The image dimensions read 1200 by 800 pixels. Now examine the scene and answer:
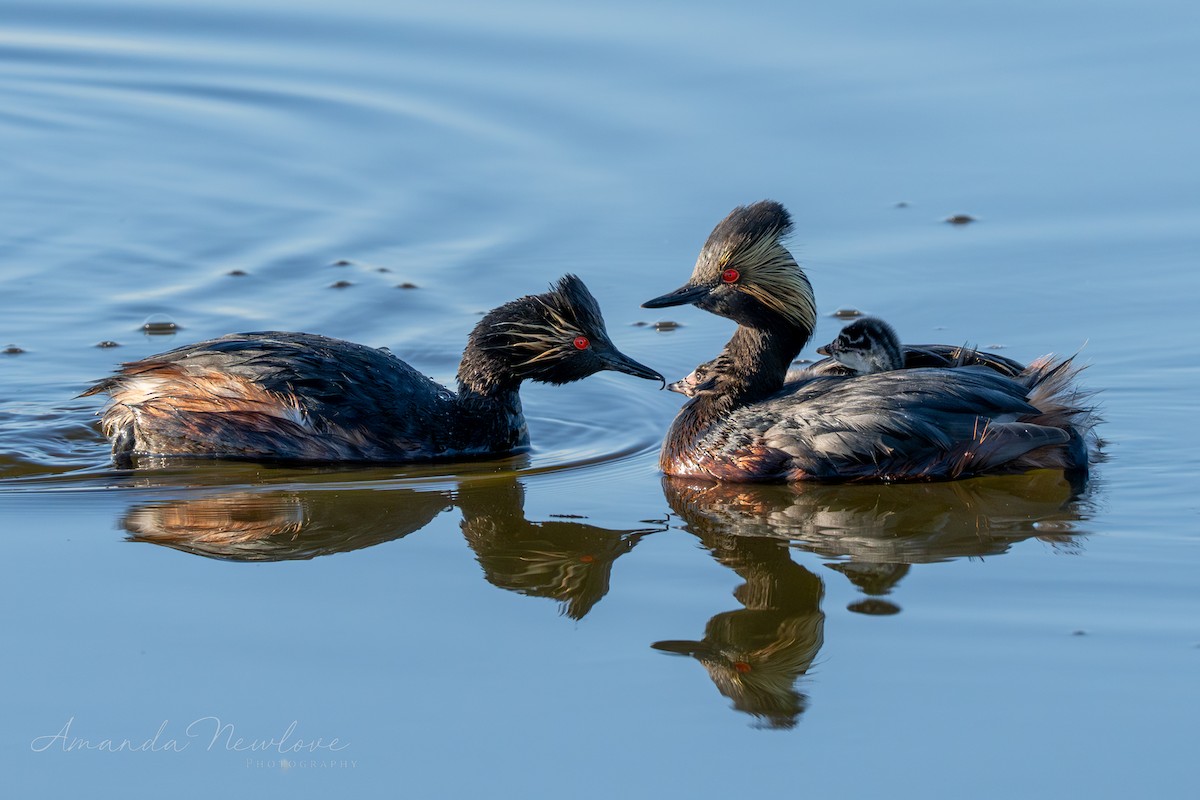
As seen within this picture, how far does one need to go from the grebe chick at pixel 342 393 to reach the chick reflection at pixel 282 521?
2.14 feet

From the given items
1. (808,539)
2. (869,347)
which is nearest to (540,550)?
(808,539)

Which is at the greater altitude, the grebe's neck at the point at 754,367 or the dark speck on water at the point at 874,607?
the grebe's neck at the point at 754,367

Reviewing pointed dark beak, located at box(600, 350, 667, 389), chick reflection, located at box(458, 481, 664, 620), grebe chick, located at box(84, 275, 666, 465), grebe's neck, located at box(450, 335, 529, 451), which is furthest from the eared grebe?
chick reflection, located at box(458, 481, 664, 620)

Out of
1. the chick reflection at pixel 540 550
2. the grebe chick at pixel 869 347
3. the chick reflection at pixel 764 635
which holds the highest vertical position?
the grebe chick at pixel 869 347

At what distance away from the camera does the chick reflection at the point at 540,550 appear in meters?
7.17

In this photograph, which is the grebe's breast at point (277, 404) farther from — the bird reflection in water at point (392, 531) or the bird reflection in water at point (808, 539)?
the bird reflection in water at point (808, 539)

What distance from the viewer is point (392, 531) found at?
7910 mm

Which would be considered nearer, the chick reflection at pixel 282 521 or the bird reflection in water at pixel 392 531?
the bird reflection in water at pixel 392 531

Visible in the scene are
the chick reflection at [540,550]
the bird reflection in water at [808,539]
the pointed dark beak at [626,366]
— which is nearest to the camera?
the bird reflection in water at [808,539]

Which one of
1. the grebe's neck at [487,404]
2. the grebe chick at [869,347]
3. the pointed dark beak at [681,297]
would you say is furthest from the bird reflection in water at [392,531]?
the grebe chick at [869,347]

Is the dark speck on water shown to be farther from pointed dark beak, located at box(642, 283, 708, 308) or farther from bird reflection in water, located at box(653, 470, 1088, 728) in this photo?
pointed dark beak, located at box(642, 283, 708, 308)

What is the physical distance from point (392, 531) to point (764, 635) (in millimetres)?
2056

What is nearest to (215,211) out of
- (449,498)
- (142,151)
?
(142,151)

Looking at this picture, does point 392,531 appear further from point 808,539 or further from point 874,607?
point 874,607
